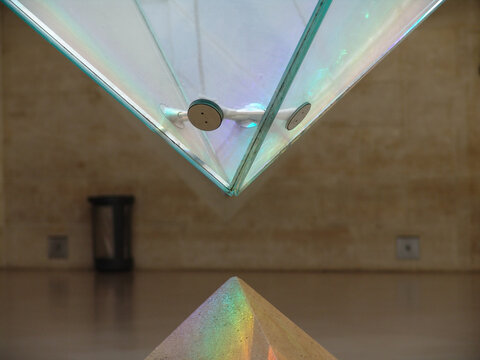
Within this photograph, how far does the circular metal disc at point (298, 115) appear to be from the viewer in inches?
78.5

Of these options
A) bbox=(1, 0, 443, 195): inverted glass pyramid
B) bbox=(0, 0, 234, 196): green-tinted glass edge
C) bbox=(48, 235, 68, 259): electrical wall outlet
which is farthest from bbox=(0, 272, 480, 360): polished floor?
bbox=(1, 0, 443, 195): inverted glass pyramid

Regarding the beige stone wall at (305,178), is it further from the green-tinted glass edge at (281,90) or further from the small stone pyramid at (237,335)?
the green-tinted glass edge at (281,90)

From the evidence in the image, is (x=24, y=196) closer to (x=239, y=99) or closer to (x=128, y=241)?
(x=128, y=241)

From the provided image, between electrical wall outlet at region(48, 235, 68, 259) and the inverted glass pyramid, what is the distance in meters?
5.53

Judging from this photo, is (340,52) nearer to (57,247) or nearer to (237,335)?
(237,335)

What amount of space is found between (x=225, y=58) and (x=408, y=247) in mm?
5221

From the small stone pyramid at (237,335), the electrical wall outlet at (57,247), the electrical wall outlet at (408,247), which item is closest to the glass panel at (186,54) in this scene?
the small stone pyramid at (237,335)

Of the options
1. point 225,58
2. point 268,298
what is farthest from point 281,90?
point 268,298

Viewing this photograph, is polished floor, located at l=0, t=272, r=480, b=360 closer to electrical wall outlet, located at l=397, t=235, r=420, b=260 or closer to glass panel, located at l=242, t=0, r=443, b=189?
electrical wall outlet, located at l=397, t=235, r=420, b=260

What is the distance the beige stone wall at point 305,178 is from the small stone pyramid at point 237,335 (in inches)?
179

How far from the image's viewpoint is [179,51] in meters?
2.00

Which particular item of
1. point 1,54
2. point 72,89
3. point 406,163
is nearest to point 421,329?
point 406,163

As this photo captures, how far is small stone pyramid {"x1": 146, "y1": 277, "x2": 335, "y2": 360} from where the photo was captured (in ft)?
6.85

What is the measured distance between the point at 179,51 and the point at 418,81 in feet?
17.3
